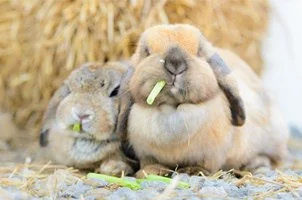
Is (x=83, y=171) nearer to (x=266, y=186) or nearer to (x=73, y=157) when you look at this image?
(x=73, y=157)

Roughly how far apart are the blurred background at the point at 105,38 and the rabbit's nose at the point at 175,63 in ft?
3.43

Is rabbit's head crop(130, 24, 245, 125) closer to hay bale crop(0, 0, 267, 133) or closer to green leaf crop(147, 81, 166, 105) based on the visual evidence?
green leaf crop(147, 81, 166, 105)

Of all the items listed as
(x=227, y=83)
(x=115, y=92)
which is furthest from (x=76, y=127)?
(x=227, y=83)

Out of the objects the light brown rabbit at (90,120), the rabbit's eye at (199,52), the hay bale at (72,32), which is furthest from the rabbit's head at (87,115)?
the hay bale at (72,32)

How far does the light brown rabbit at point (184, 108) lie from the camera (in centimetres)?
254

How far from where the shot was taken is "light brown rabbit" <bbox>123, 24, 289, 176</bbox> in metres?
2.54

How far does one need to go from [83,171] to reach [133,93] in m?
0.56

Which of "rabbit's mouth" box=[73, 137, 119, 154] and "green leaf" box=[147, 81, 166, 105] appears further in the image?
"rabbit's mouth" box=[73, 137, 119, 154]

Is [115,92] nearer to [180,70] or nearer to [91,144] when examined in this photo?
[91,144]

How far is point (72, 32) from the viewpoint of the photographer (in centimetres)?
362

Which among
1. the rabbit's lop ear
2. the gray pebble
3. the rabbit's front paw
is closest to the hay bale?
the rabbit's lop ear

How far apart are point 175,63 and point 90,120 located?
52 cm

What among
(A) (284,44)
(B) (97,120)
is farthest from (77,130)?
(A) (284,44)

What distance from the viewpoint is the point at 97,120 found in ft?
9.45
